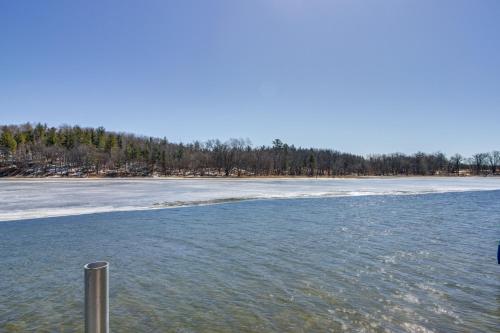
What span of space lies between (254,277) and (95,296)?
5754 millimetres

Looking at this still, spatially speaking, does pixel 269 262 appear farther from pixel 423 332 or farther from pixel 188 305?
pixel 423 332

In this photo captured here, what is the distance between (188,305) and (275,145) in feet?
447

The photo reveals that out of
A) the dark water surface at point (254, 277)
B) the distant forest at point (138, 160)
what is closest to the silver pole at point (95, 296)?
the dark water surface at point (254, 277)

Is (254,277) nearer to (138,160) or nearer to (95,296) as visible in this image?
(95,296)

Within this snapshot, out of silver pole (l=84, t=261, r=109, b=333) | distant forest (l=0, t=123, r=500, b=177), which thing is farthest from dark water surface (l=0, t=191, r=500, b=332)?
distant forest (l=0, t=123, r=500, b=177)

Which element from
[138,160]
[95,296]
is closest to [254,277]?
[95,296]

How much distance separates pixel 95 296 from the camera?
9.21 feet

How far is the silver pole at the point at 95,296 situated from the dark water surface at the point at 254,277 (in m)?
2.87

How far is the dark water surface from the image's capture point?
5.84 metres

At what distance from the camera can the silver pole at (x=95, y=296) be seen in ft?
9.09

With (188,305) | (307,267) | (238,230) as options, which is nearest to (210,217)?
(238,230)

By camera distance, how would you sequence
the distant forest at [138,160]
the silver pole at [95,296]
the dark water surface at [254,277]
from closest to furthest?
the silver pole at [95,296] < the dark water surface at [254,277] < the distant forest at [138,160]

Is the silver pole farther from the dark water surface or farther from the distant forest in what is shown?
the distant forest

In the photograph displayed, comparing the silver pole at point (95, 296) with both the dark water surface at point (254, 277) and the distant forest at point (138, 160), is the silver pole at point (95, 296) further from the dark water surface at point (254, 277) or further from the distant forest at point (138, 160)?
the distant forest at point (138, 160)
